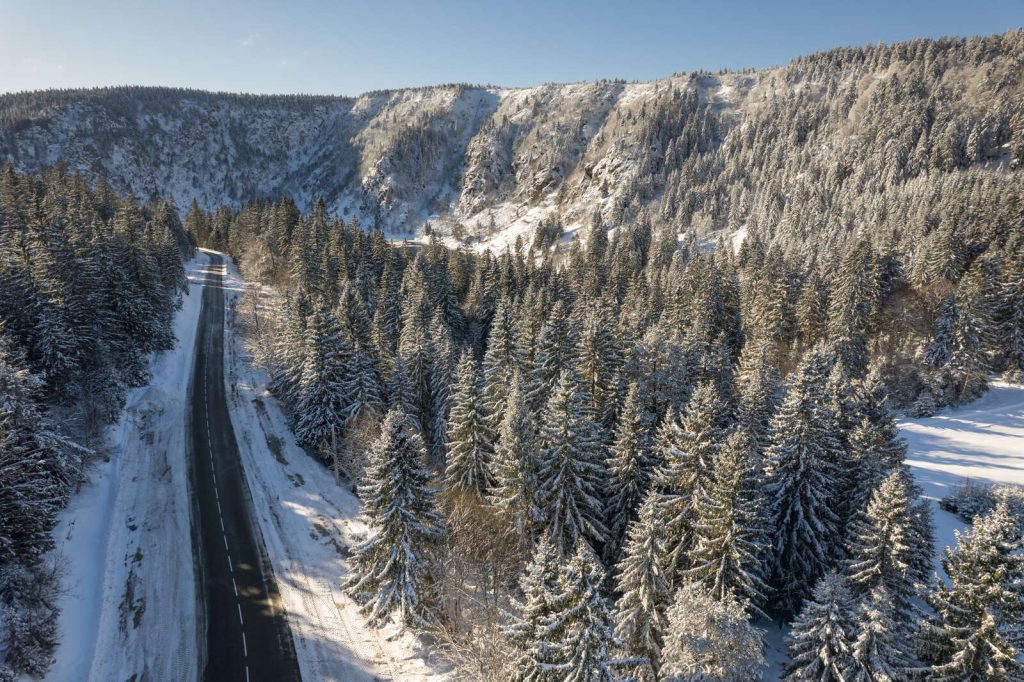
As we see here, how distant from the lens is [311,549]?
3228cm

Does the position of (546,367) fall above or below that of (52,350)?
below

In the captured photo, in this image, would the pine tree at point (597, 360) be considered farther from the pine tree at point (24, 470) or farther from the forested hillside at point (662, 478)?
the pine tree at point (24, 470)

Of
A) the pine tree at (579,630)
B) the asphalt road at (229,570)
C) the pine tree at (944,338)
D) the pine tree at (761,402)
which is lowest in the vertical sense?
the asphalt road at (229,570)

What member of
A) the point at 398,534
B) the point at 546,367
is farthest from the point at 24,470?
the point at 546,367

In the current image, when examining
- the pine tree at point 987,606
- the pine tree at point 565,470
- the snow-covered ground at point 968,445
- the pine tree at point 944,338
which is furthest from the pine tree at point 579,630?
the pine tree at point 944,338

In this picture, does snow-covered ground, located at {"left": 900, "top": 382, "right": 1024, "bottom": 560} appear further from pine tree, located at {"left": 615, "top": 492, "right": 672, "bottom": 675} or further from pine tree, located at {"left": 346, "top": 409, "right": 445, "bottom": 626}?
pine tree, located at {"left": 346, "top": 409, "right": 445, "bottom": 626}

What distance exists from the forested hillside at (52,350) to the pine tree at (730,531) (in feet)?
94.9

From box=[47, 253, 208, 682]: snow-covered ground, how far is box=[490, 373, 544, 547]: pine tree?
17.7 m

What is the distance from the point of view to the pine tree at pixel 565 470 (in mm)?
28844

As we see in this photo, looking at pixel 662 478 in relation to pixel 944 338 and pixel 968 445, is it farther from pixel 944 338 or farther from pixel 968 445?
pixel 944 338

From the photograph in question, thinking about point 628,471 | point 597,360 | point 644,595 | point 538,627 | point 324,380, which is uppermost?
point 597,360

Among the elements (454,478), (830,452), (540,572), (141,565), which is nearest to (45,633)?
(141,565)

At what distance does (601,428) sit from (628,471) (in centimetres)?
416

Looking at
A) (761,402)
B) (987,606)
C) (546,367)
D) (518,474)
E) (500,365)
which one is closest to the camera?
(987,606)
